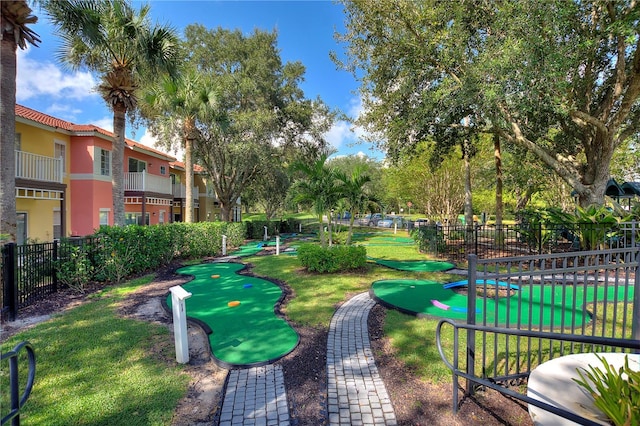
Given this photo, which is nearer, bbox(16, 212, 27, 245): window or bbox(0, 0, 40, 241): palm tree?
bbox(0, 0, 40, 241): palm tree

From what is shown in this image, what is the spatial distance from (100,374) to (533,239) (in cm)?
1370

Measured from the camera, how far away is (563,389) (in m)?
2.30

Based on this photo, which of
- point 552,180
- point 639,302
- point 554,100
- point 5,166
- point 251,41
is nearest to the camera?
point 639,302

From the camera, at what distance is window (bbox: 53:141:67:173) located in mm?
14062

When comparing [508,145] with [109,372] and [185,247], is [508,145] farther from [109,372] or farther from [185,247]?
[109,372]

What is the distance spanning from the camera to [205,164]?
20.7 m

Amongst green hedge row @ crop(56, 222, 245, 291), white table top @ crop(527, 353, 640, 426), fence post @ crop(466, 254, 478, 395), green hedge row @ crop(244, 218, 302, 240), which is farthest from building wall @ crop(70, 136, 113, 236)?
white table top @ crop(527, 353, 640, 426)

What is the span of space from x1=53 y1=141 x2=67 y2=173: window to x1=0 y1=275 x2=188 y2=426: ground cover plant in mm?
12239

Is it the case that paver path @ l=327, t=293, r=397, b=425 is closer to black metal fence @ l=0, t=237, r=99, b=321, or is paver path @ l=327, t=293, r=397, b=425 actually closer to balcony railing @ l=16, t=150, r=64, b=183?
black metal fence @ l=0, t=237, r=99, b=321

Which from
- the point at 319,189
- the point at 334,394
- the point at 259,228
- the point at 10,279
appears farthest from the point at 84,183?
the point at 334,394

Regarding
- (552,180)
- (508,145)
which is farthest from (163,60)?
(552,180)

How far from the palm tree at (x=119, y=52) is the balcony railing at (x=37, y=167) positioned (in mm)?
4187

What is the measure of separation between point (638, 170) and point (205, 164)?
31425 millimetres

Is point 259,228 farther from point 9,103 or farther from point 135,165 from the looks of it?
point 9,103
